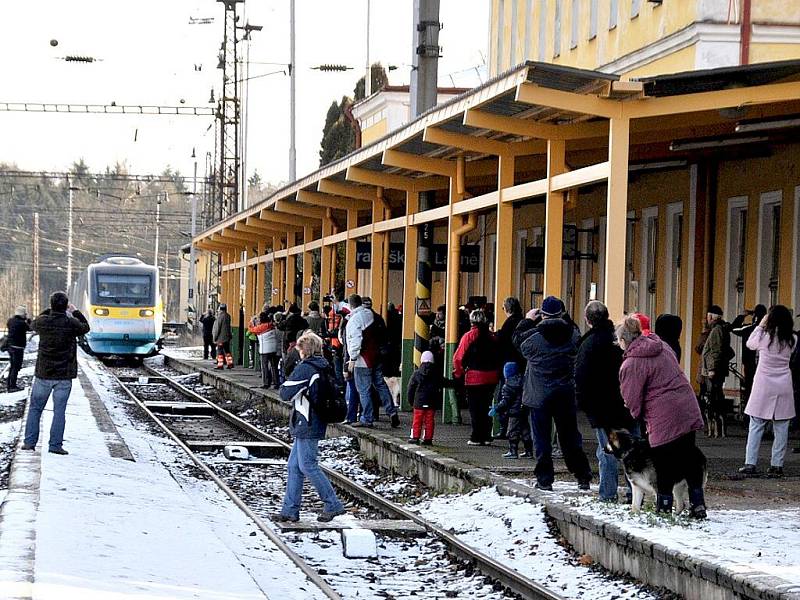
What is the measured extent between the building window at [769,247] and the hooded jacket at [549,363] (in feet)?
24.2

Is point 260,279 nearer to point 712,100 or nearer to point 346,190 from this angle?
point 346,190

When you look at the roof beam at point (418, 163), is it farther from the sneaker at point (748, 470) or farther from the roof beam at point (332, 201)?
the sneaker at point (748, 470)

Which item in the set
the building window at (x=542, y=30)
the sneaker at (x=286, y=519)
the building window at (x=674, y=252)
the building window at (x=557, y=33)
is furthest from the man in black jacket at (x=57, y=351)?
the building window at (x=542, y=30)

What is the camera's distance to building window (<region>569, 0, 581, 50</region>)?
28438 mm

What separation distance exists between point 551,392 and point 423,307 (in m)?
8.93

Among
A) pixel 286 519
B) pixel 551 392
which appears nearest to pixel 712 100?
pixel 551 392

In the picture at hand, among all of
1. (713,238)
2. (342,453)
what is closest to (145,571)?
(342,453)

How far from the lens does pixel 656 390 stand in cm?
1093

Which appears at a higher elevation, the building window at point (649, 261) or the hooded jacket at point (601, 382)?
the building window at point (649, 261)

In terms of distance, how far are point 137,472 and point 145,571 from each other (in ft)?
22.1

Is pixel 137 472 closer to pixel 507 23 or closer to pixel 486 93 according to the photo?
pixel 486 93

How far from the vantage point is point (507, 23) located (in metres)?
34.2

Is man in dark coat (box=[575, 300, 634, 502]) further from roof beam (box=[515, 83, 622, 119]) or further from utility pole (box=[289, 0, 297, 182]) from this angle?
utility pole (box=[289, 0, 297, 182])

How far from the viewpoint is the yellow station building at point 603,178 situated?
13891mm
